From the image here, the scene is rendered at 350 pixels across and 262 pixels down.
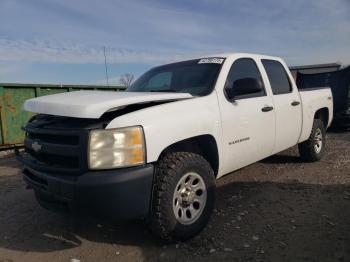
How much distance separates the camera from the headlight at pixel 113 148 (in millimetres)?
2840

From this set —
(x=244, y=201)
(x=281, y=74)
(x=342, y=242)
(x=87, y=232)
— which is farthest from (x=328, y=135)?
(x=87, y=232)

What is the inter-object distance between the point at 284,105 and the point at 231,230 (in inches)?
84.0

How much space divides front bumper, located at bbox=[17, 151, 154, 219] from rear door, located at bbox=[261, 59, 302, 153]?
8.22ft

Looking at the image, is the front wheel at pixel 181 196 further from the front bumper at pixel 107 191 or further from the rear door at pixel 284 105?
the rear door at pixel 284 105

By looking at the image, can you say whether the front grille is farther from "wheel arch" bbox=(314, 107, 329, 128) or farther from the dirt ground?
"wheel arch" bbox=(314, 107, 329, 128)

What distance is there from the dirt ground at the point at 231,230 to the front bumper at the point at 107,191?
551 mm

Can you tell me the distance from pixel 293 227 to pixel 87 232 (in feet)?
7.01

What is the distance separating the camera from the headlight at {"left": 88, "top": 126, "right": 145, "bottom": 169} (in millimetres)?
2840

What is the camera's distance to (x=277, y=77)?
524cm

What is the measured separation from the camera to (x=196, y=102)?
140 inches

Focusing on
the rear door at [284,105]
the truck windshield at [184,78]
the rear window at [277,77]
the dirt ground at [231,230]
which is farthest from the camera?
the rear window at [277,77]

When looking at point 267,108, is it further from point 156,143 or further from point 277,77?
point 156,143

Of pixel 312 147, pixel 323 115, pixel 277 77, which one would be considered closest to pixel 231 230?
pixel 277 77

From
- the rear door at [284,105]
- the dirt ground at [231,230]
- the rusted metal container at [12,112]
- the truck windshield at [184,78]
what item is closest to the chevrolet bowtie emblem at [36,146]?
the dirt ground at [231,230]
